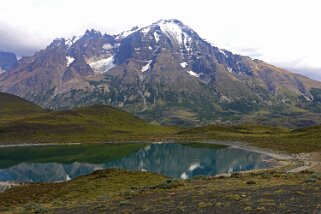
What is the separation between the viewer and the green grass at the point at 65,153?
146625 mm

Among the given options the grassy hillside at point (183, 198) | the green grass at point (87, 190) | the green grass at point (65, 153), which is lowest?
the green grass at point (65, 153)

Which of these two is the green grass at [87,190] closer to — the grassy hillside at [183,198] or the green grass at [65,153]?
the grassy hillside at [183,198]

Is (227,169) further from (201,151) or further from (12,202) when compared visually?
(12,202)

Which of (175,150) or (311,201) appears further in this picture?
(175,150)

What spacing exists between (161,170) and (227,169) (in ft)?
68.6

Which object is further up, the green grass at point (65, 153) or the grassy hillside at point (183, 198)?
the grassy hillside at point (183, 198)

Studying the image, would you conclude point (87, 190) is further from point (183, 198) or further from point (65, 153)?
point (65, 153)

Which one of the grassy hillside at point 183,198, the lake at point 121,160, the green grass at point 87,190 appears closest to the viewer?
the grassy hillside at point 183,198

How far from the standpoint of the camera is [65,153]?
167 meters

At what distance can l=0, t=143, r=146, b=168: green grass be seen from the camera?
481 ft

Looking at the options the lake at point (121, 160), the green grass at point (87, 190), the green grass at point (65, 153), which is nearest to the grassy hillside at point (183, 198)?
the green grass at point (87, 190)

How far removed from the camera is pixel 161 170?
398 ft

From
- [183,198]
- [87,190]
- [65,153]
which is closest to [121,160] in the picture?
[65,153]

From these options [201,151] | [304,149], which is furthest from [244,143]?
[304,149]
